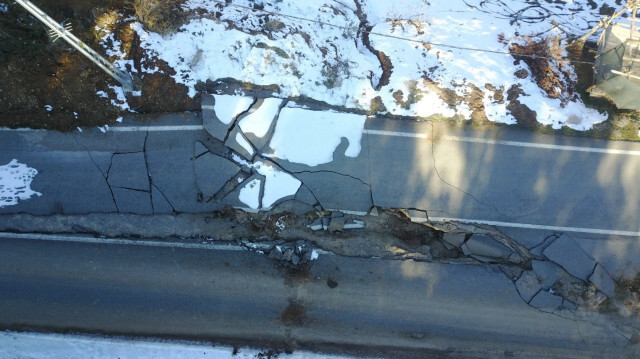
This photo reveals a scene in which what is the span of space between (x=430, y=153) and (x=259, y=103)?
319 centimetres

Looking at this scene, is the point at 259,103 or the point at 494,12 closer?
the point at 259,103

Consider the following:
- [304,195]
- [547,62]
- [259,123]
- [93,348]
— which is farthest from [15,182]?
[547,62]

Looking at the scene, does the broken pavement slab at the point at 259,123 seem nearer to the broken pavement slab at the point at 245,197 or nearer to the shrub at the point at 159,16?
the broken pavement slab at the point at 245,197

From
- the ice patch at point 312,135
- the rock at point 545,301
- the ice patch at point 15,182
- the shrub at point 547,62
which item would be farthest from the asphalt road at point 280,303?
the shrub at point 547,62

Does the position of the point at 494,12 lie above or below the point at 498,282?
above

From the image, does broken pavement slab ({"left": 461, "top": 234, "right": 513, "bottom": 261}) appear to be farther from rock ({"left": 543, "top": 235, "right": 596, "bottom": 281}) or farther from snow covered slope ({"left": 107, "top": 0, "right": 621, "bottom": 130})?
snow covered slope ({"left": 107, "top": 0, "right": 621, "bottom": 130})

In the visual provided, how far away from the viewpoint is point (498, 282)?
696 cm

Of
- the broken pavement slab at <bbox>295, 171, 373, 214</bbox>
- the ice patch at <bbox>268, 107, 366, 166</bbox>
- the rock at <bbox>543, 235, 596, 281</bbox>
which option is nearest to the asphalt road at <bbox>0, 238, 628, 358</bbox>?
the rock at <bbox>543, 235, 596, 281</bbox>

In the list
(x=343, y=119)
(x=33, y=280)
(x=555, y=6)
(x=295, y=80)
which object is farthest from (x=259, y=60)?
(x=555, y=6)

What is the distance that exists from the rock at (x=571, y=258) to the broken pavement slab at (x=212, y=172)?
5.73 metres

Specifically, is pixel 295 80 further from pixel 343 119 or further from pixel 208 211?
pixel 208 211

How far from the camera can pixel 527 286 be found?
6945 mm

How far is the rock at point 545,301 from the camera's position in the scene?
6.91 meters

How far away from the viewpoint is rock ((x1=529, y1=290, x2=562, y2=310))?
272 inches
